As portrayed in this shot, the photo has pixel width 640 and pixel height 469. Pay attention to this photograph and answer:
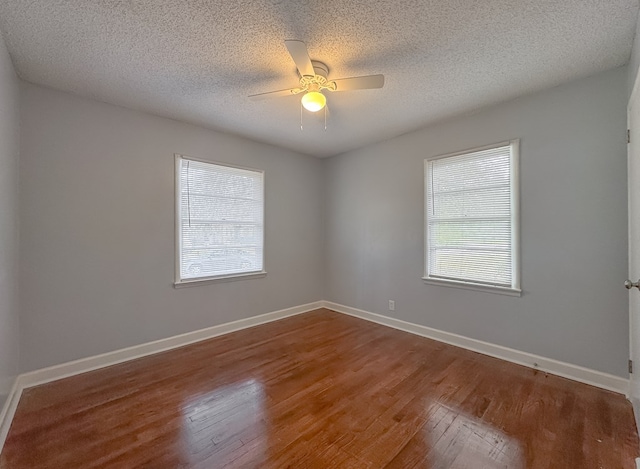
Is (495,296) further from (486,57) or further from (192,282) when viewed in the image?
(192,282)

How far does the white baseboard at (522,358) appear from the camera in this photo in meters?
2.24

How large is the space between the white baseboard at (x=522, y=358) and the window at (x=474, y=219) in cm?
59

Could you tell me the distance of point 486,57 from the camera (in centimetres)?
208

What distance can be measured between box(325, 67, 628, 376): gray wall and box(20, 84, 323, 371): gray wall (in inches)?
97.8

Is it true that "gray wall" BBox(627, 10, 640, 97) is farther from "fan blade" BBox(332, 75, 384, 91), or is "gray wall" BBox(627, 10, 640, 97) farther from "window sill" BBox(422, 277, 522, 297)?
"window sill" BBox(422, 277, 522, 297)

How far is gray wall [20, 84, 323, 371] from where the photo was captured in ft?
7.86

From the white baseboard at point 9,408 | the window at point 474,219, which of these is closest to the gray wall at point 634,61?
the window at point 474,219

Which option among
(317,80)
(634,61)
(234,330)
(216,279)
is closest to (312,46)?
(317,80)

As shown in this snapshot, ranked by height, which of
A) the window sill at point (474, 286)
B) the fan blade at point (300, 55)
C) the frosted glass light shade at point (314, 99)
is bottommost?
the window sill at point (474, 286)

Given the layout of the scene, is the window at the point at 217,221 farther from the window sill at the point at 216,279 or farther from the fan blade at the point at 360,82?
the fan blade at the point at 360,82

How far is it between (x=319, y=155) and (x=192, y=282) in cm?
276

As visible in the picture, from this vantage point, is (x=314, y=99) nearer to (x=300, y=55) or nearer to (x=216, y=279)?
(x=300, y=55)

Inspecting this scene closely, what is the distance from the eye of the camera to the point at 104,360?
2695 mm

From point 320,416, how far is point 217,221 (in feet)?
8.24
